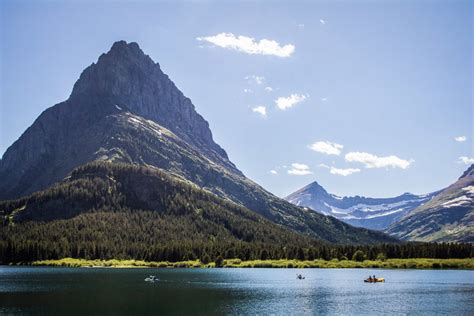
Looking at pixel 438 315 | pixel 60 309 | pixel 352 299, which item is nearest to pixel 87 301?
pixel 60 309

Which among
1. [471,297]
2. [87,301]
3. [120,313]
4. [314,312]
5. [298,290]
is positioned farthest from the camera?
[298,290]

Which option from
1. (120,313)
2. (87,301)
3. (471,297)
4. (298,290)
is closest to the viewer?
(120,313)

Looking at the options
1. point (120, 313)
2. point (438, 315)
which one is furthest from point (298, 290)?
point (120, 313)

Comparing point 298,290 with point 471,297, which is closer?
point 471,297

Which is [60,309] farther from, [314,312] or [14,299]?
[314,312]

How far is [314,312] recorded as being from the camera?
93.0 m

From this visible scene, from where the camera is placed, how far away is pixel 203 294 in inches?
4678

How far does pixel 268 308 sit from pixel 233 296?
2063 centimetres

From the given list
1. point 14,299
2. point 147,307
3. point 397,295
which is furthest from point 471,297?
point 14,299

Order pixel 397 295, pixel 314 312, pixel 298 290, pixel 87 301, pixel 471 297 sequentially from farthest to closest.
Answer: pixel 298 290
pixel 397 295
pixel 471 297
pixel 87 301
pixel 314 312

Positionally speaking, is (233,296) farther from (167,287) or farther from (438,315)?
(438,315)

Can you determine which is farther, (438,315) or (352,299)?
(352,299)

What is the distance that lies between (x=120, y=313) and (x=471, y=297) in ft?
255

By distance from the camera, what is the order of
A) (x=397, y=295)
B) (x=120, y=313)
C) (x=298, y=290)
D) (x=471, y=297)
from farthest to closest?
(x=298, y=290)
(x=397, y=295)
(x=471, y=297)
(x=120, y=313)
